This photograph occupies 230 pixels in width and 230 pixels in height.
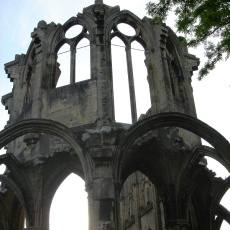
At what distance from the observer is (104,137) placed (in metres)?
10.4

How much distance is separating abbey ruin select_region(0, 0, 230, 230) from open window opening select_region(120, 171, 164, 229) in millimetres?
3932

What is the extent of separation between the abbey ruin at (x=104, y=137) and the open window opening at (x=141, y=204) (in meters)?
3.93

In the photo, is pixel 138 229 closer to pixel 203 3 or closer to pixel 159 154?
pixel 159 154

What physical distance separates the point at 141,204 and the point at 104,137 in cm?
1055

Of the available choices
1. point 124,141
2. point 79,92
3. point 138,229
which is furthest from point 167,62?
point 138,229

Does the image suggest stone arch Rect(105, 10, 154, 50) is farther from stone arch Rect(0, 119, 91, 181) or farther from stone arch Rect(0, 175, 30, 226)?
stone arch Rect(0, 175, 30, 226)

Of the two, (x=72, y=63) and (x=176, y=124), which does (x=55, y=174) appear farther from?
(x=176, y=124)

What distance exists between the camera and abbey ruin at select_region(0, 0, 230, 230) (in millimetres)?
10477

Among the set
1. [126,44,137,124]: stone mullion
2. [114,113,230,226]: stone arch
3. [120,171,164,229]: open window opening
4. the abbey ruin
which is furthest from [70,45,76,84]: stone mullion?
[120,171,164,229]: open window opening

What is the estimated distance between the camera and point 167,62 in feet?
45.9

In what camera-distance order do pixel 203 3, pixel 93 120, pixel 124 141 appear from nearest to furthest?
pixel 203 3, pixel 124 141, pixel 93 120

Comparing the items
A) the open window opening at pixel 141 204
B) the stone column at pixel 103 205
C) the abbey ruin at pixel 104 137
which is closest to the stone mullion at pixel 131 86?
the abbey ruin at pixel 104 137

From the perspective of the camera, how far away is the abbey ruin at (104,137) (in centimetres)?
1048

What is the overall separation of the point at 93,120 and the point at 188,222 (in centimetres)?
423
